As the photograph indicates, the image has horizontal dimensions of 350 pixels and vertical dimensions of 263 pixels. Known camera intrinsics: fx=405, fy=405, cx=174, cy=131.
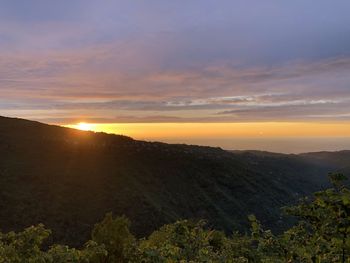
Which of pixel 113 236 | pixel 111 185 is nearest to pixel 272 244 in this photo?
pixel 113 236

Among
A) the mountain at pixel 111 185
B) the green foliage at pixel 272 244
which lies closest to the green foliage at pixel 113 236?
the green foliage at pixel 272 244

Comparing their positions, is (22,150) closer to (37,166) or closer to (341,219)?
(37,166)

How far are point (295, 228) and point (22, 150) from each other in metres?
98.9

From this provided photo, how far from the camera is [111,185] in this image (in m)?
90.8

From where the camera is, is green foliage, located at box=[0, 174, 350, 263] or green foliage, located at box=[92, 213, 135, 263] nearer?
green foliage, located at box=[0, 174, 350, 263]

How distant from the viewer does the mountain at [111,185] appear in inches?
2963

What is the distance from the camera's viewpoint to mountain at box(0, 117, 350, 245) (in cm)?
7525

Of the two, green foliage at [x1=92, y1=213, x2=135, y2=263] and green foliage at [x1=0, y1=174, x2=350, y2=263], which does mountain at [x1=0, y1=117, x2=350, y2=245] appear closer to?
green foliage at [x1=92, y1=213, x2=135, y2=263]

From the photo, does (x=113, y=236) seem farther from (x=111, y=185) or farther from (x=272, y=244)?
(x=111, y=185)

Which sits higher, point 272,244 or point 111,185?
point 272,244

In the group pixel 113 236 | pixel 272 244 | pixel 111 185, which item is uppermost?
pixel 272 244

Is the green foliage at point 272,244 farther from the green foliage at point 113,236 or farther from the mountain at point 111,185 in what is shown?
the mountain at point 111,185

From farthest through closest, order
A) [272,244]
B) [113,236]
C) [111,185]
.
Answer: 1. [111,185]
2. [113,236]
3. [272,244]

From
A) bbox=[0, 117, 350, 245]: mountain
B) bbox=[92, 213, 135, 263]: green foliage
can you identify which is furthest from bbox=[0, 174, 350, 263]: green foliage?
bbox=[0, 117, 350, 245]: mountain
